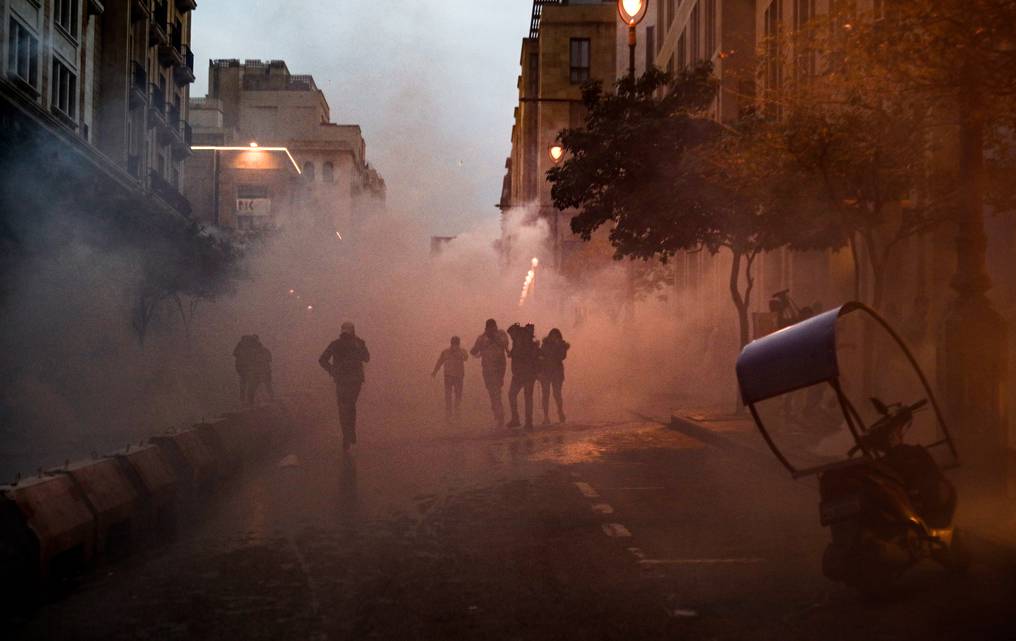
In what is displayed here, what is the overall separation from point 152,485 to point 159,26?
122 ft

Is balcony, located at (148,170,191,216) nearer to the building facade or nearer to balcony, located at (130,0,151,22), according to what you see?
the building facade

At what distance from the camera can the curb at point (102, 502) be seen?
6578mm

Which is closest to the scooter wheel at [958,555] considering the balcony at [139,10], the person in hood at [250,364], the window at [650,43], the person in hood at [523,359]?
the person in hood at [523,359]

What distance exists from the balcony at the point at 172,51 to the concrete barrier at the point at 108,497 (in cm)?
3743

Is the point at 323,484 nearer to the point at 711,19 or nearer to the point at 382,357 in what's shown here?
the point at 711,19

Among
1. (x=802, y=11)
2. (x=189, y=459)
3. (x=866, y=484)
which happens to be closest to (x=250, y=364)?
(x=189, y=459)

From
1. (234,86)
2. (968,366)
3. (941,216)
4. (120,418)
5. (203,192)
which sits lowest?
(120,418)

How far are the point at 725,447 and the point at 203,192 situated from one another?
210 feet

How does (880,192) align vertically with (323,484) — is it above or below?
above

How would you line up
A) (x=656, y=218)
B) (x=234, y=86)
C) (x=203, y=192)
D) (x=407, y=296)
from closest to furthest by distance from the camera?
(x=656, y=218) → (x=407, y=296) → (x=203, y=192) → (x=234, y=86)

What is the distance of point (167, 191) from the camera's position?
41719mm

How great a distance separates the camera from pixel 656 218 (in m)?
17.8

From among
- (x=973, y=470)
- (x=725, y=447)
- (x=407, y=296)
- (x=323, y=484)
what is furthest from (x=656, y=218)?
(x=407, y=296)

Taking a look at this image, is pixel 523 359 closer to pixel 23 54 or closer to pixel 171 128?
pixel 23 54
